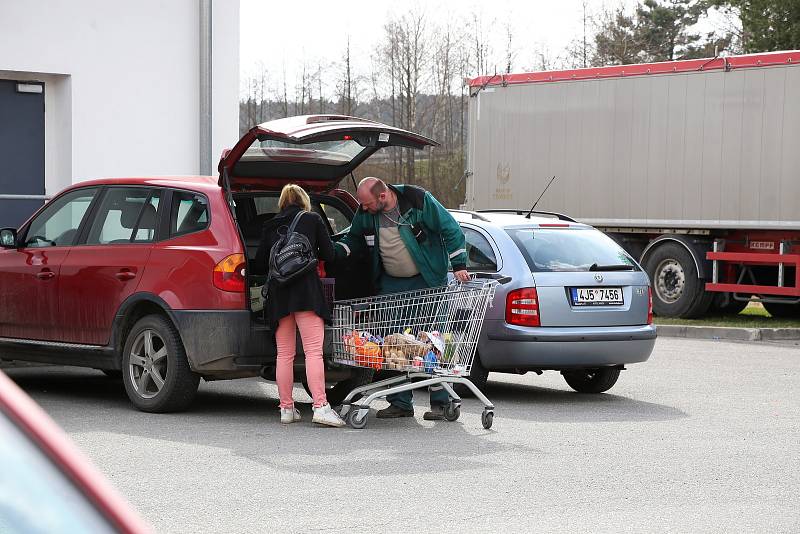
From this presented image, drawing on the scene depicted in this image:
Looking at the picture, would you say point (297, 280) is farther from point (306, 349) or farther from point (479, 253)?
point (479, 253)

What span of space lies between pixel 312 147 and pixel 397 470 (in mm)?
3264

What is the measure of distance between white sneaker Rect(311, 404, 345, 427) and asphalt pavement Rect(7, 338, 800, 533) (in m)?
0.07

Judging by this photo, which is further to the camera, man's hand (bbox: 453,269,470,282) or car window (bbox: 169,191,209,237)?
car window (bbox: 169,191,209,237)

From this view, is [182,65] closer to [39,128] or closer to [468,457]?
[39,128]

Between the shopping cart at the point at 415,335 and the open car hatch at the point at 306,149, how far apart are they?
1.17 m

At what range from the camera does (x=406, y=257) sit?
30.2 feet

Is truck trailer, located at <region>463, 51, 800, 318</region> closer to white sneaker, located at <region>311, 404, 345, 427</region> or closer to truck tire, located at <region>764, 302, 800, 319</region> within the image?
truck tire, located at <region>764, 302, 800, 319</region>

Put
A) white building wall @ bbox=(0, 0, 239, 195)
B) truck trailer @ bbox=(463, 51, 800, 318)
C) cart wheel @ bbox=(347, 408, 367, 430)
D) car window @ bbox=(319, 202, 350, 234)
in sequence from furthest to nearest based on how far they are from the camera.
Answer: truck trailer @ bbox=(463, 51, 800, 318) → white building wall @ bbox=(0, 0, 239, 195) → car window @ bbox=(319, 202, 350, 234) → cart wheel @ bbox=(347, 408, 367, 430)

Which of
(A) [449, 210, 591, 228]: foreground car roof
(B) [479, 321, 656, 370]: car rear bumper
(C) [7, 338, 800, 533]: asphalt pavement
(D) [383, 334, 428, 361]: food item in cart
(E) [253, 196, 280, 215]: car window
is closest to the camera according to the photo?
(C) [7, 338, 800, 533]: asphalt pavement

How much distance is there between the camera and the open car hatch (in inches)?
353

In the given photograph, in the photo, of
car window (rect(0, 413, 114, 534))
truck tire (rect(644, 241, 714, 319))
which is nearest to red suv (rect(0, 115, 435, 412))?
car window (rect(0, 413, 114, 534))

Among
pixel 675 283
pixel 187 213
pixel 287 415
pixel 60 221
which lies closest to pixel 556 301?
pixel 287 415

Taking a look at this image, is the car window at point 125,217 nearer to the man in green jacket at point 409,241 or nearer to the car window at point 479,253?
the man in green jacket at point 409,241

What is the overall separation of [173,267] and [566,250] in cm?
328
